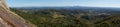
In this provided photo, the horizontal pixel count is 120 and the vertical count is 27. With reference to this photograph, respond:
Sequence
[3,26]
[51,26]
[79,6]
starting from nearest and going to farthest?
[3,26]
[51,26]
[79,6]

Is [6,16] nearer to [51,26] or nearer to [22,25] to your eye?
[22,25]

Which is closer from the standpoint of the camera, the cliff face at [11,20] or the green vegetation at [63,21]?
the cliff face at [11,20]

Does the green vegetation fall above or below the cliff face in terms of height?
below

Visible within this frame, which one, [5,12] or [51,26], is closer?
[5,12]

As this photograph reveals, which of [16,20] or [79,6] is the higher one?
[16,20]

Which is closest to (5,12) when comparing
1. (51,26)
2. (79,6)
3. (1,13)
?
(1,13)

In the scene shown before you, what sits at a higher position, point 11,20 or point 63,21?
point 11,20

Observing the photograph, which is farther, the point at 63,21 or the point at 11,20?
the point at 63,21

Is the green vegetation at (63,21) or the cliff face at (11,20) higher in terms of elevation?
the cliff face at (11,20)

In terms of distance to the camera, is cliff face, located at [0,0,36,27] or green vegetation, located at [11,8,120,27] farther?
green vegetation, located at [11,8,120,27]

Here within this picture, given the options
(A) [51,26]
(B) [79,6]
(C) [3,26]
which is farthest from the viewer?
(B) [79,6]

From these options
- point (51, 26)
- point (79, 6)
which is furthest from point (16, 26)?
point (79, 6)
